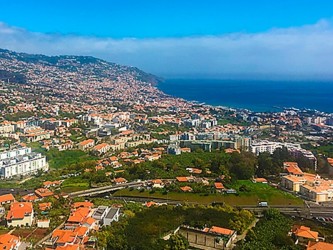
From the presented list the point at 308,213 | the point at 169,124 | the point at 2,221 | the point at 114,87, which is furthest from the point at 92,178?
the point at 114,87

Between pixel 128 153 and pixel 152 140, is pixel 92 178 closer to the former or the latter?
pixel 128 153

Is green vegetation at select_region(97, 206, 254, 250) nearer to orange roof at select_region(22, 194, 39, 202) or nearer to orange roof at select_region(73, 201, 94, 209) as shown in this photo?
orange roof at select_region(73, 201, 94, 209)

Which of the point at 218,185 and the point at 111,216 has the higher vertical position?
the point at 111,216

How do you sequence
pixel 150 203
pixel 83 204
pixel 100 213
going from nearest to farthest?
pixel 100 213 → pixel 83 204 → pixel 150 203

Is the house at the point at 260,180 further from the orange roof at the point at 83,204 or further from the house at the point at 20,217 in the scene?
the house at the point at 20,217

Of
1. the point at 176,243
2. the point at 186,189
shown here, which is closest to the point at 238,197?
the point at 186,189

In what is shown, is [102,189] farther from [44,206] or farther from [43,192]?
[44,206]

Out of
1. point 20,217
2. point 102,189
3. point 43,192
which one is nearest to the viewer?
point 20,217
